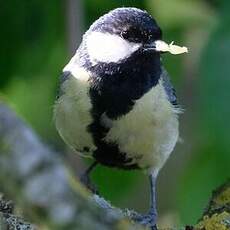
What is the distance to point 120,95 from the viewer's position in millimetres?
1823

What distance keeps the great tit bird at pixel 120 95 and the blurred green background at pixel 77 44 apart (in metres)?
0.19

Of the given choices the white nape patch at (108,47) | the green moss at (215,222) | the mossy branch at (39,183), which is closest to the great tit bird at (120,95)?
the white nape patch at (108,47)

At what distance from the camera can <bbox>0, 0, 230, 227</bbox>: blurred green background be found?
6.78ft

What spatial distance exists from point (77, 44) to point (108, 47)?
0.92 ft

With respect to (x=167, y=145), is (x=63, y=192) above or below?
above

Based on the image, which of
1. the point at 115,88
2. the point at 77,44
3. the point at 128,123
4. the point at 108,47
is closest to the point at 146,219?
the point at 128,123

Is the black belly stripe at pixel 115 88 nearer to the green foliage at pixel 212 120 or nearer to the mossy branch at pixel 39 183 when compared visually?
the green foliage at pixel 212 120

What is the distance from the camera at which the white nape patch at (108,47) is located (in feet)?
6.03

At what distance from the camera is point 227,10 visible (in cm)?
204

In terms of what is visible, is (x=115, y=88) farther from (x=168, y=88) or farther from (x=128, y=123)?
(x=168, y=88)

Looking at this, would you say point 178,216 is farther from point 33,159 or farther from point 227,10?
point 33,159

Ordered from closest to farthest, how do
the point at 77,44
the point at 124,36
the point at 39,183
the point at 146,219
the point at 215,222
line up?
1. the point at 39,183
2. the point at 215,222
3. the point at 146,219
4. the point at 124,36
5. the point at 77,44

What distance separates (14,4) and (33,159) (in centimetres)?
180

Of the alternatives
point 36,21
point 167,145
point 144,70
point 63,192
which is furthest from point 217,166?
point 63,192
